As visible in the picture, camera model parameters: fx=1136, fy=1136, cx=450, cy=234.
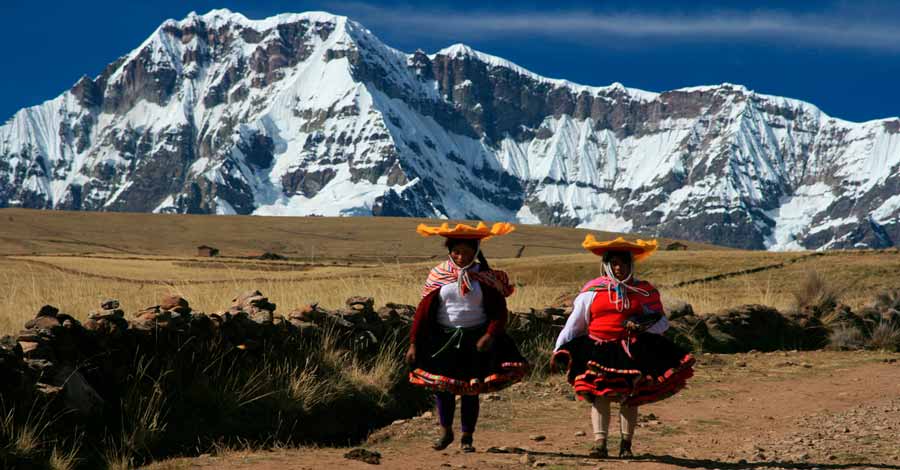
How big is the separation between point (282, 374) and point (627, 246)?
413cm

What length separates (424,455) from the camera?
1025cm

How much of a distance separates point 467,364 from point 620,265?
1.64 meters

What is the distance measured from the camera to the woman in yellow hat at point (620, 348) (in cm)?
984

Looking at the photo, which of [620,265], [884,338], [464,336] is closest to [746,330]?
[884,338]

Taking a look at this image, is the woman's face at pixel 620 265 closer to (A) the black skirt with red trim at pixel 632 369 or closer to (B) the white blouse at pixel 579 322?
(B) the white blouse at pixel 579 322

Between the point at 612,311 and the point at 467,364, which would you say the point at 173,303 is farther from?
the point at 612,311

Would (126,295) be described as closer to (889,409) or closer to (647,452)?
(647,452)

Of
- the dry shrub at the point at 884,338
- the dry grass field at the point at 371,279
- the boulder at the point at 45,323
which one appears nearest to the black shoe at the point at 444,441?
the boulder at the point at 45,323

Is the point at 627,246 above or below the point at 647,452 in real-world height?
above

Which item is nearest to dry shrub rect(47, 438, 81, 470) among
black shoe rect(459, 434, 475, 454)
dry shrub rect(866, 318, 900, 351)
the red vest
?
black shoe rect(459, 434, 475, 454)

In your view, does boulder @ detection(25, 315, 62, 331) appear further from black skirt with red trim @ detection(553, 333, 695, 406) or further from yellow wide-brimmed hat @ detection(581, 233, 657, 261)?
yellow wide-brimmed hat @ detection(581, 233, 657, 261)

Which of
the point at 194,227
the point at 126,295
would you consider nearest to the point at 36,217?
the point at 194,227

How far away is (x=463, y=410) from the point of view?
34.3ft

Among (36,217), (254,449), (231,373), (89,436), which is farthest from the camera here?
(36,217)
